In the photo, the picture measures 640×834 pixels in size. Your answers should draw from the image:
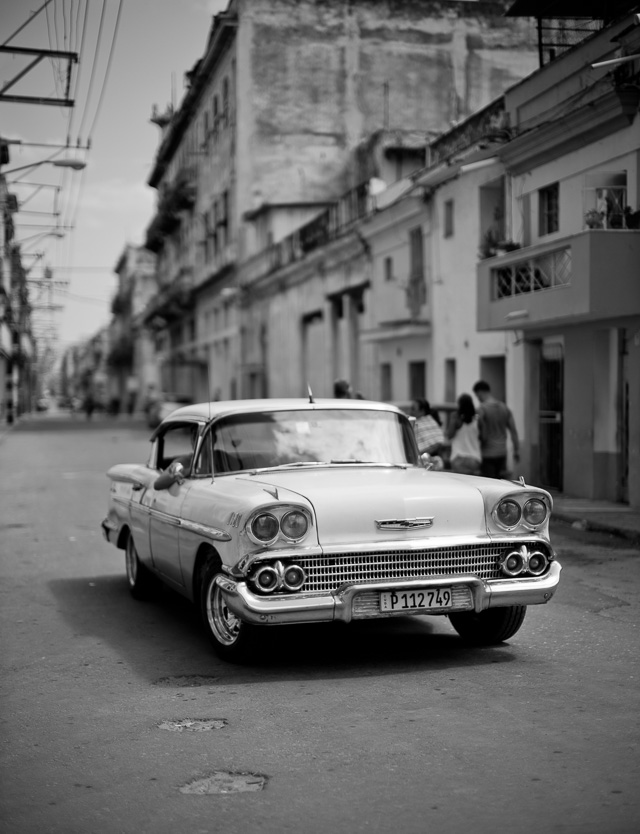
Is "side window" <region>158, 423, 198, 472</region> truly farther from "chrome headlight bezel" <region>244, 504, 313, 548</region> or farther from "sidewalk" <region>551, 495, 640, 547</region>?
"sidewalk" <region>551, 495, 640, 547</region>

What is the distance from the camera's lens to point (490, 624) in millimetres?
6812

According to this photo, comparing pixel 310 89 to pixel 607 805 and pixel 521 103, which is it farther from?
pixel 607 805

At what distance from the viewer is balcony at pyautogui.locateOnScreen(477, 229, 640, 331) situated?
15.3m

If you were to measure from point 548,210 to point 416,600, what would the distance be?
13.9 meters

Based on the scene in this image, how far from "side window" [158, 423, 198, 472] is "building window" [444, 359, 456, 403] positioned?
14.2m

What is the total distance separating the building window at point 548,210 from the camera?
18.6 meters

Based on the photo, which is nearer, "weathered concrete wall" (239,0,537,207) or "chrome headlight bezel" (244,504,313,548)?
"chrome headlight bezel" (244,504,313,548)

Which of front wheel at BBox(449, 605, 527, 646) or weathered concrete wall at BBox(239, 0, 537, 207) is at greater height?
weathered concrete wall at BBox(239, 0, 537, 207)

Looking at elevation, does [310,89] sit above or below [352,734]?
above

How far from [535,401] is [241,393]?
27.0 m

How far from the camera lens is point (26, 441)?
126 ft

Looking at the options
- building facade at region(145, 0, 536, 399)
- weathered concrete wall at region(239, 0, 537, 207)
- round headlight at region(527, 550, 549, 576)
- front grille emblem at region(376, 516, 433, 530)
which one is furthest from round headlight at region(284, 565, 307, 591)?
weathered concrete wall at region(239, 0, 537, 207)

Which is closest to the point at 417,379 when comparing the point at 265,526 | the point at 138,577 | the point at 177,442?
the point at 177,442

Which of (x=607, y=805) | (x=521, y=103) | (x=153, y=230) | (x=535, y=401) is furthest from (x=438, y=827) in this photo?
(x=153, y=230)
